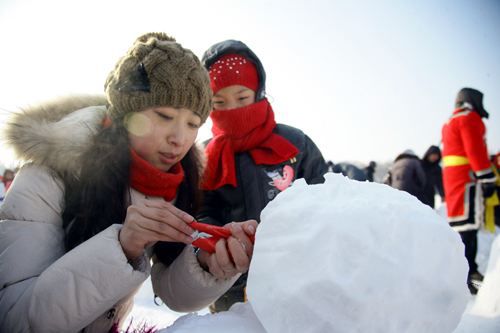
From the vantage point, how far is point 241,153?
186 cm

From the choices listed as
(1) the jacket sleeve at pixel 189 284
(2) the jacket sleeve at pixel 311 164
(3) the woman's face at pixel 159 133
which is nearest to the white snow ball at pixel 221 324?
(1) the jacket sleeve at pixel 189 284

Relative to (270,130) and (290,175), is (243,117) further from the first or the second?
(290,175)

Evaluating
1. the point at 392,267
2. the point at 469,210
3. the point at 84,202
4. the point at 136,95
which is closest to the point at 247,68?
the point at 136,95

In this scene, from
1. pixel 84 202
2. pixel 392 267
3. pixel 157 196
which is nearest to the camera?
pixel 392 267

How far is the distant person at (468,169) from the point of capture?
3236 mm

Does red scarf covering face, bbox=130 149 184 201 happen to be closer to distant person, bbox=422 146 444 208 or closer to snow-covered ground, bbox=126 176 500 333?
snow-covered ground, bbox=126 176 500 333

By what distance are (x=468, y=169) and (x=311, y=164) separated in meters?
2.53

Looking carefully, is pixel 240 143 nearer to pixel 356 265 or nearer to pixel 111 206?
pixel 111 206

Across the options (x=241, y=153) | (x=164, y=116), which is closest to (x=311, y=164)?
(x=241, y=153)

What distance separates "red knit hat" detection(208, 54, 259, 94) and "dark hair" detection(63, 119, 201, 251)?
70cm

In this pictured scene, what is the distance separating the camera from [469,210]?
132 inches

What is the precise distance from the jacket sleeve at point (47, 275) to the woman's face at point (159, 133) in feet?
1.28

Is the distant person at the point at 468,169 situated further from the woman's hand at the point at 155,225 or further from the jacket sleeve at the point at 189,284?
the woman's hand at the point at 155,225

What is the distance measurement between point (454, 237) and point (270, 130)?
1352mm
